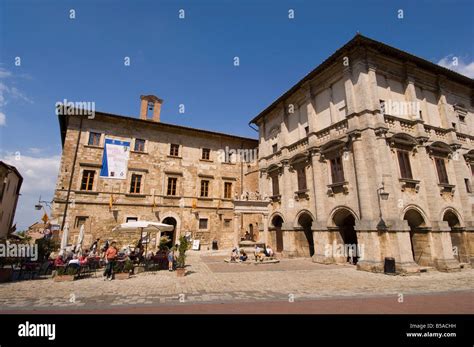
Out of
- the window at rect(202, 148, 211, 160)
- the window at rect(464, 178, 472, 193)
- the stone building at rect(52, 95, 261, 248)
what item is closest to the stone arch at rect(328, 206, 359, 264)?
the stone building at rect(52, 95, 261, 248)

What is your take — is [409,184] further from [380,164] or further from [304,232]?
[304,232]

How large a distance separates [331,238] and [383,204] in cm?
406

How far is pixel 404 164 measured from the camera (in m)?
13.6

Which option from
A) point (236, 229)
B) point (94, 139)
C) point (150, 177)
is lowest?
point (236, 229)

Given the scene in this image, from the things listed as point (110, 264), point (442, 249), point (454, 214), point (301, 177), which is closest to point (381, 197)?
point (442, 249)

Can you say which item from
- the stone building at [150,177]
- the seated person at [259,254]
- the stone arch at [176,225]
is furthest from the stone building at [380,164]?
the stone arch at [176,225]

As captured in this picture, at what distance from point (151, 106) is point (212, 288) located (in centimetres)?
2014

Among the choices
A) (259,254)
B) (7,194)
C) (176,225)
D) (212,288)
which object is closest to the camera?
(212,288)

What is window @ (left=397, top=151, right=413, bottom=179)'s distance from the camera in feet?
44.2

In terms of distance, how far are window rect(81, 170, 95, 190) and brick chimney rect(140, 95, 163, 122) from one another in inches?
273

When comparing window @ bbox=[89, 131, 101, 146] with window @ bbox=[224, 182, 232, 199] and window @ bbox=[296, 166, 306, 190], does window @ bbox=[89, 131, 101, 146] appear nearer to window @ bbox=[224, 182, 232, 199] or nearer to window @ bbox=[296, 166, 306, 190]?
window @ bbox=[224, 182, 232, 199]

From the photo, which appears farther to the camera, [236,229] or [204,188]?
[204,188]

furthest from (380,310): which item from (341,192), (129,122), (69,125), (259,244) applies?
(69,125)

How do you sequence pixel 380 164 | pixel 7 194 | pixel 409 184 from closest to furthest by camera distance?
pixel 380 164 < pixel 409 184 < pixel 7 194
